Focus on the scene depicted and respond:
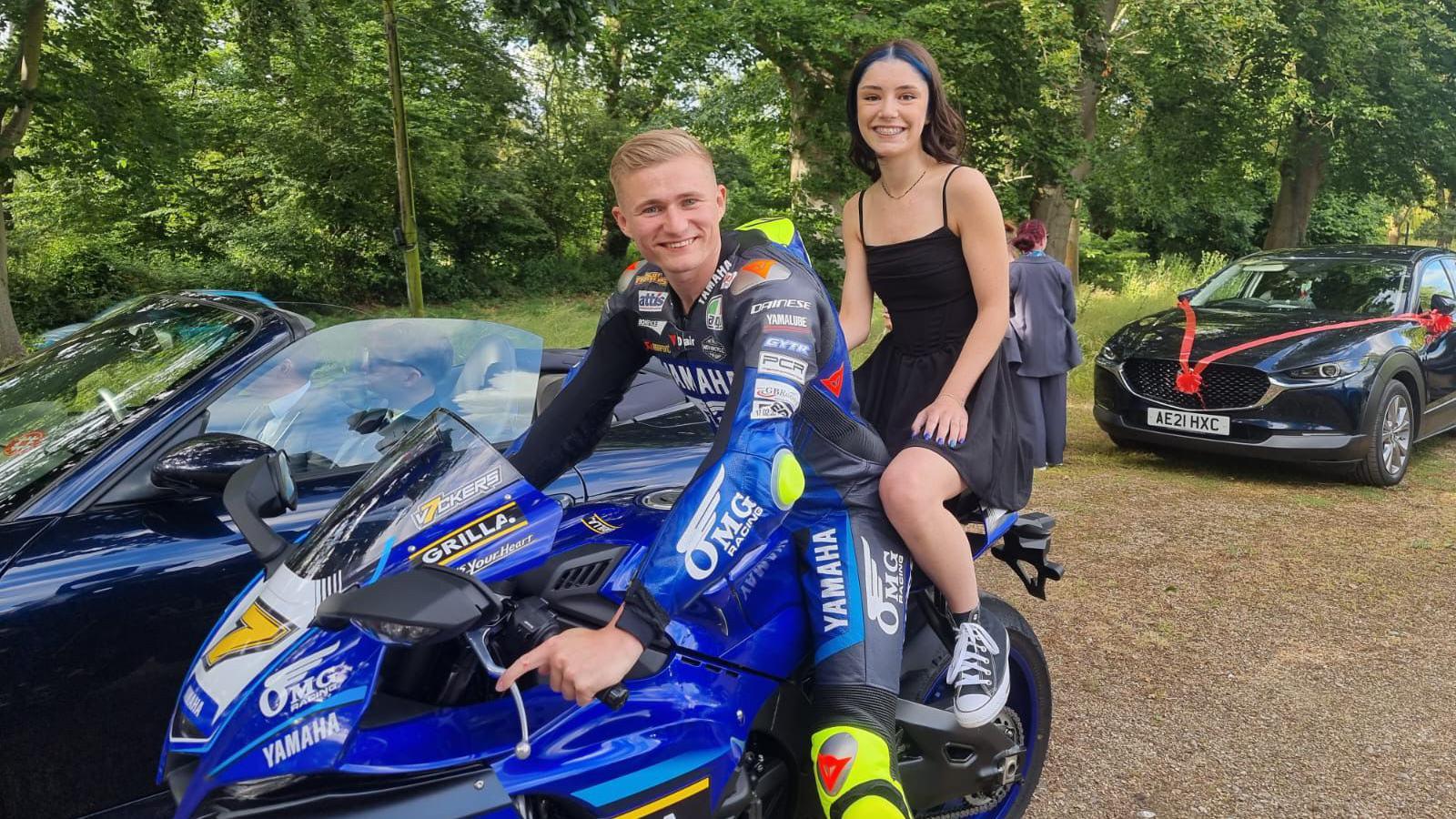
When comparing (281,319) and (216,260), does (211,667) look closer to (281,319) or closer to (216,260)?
(281,319)

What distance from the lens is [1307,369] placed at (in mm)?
6750

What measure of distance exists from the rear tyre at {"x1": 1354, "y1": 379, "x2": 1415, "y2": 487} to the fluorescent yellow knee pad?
6.23m

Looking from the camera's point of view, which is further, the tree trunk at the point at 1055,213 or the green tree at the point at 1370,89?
the tree trunk at the point at 1055,213

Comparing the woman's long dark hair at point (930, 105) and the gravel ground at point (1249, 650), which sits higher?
the woman's long dark hair at point (930, 105)

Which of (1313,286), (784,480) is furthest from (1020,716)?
(1313,286)

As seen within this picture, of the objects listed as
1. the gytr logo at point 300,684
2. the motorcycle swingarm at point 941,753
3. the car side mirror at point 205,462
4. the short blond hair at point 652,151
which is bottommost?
the motorcycle swingarm at point 941,753

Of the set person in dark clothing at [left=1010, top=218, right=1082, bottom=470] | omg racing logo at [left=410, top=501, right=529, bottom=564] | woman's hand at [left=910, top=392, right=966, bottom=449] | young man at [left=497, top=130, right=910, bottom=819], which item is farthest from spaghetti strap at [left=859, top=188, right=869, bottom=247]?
person in dark clothing at [left=1010, top=218, right=1082, bottom=470]

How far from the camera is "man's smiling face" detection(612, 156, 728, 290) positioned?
6.24 feet

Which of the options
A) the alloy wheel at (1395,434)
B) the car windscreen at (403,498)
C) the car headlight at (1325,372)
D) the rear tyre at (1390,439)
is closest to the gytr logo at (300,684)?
the car windscreen at (403,498)

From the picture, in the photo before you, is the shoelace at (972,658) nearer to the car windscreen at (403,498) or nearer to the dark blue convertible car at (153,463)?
the dark blue convertible car at (153,463)

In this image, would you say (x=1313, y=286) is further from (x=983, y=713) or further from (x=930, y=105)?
(x=983, y=713)

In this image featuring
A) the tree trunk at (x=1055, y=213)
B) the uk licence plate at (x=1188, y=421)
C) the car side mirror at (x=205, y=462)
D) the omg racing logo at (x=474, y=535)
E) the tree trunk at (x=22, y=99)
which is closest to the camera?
the omg racing logo at (x=474, y=535)

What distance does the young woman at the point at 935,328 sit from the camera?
226 cm

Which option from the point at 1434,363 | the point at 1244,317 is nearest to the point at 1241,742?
the point at 1244,317
